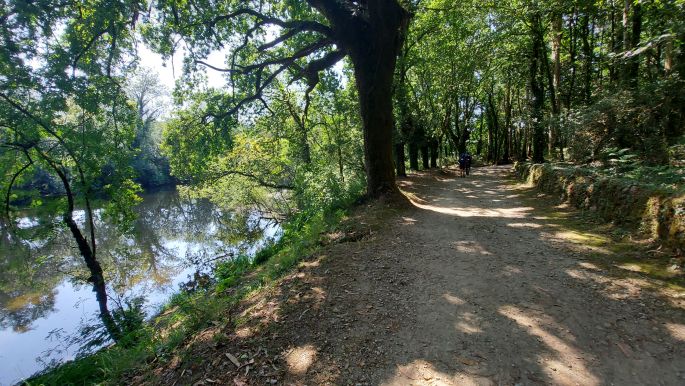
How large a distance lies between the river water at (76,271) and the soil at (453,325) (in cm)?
645

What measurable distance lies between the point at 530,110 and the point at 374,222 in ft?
42.7

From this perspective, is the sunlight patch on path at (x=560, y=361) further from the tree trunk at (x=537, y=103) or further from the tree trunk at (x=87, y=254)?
the tree trunk at (x=537, y=103)

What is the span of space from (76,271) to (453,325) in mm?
14079

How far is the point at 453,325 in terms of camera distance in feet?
11.3

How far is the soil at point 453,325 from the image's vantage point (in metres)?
2.81

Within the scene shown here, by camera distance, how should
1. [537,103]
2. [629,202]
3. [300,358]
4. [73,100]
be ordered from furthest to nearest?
1. [537,103]
2. [73,100]
3. [629,202]
4. [300,358]

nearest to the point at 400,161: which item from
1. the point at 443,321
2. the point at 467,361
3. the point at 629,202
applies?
the point at 629,202

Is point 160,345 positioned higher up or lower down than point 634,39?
lower down

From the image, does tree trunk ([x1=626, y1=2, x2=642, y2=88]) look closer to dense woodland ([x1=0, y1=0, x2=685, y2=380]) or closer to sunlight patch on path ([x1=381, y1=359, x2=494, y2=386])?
dense woodland ([x1=0, y1=0, x2=685, y2=380])

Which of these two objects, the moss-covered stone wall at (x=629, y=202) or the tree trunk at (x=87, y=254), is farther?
the tree trunk at (x=87, y=254)

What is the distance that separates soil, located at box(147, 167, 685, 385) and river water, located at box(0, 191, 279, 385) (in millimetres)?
6445

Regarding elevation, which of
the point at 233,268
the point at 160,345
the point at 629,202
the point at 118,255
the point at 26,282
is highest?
the point at 629,202

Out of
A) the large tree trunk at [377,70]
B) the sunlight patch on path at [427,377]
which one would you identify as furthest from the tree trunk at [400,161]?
the sunlight patch on path at [427,377]

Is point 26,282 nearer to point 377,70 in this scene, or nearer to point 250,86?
point 250,86
